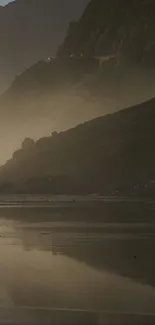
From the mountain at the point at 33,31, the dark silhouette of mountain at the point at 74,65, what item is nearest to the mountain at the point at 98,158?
the dark silhouette of mountain at the point at 74,65

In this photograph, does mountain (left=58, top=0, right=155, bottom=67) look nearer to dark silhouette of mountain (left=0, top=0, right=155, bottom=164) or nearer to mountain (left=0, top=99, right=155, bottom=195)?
dark silhouette of mountain (left=0, top=0, right=155, bottom=164)

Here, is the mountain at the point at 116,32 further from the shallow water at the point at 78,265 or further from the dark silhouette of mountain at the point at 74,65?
the shallow water at the point at 78,265

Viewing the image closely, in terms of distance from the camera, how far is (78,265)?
6.68 ft

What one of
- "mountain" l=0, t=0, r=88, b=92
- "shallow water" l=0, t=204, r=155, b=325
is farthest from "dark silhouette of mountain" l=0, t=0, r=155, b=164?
"shallow water" l=0, t=204, r=155, b=325

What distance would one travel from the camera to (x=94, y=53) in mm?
→ 2211

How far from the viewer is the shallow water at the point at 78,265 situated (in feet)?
6.46

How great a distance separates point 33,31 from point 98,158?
2.14 feet

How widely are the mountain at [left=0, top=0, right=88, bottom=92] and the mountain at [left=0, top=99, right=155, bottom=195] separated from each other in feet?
1.20

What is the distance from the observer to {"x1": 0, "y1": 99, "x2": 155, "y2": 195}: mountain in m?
2.11

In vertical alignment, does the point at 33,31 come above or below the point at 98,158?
above

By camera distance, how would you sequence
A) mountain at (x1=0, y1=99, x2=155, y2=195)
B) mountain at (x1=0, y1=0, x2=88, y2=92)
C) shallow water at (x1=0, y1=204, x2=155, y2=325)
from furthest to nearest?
mountain at (x1=0, y1=0, x2=88, y2=92)
mountain at (x1=0, y1=99, x2=155, y2=195)
shallow water at (x1=0, y1=204, x2=155, y2=325)

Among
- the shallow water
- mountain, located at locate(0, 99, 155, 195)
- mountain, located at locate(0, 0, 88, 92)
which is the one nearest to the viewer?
the shallow water

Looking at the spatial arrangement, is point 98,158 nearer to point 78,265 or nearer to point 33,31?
point 78,265

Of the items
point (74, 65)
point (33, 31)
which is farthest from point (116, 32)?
point (33, 31)
